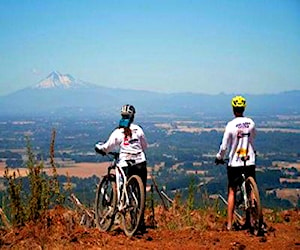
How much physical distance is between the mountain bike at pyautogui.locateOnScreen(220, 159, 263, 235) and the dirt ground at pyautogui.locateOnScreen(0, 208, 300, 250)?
0.56 feet

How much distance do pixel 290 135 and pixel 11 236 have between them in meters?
84.8

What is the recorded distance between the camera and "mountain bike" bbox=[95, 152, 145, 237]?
6.80 m

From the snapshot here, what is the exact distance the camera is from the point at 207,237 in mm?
6637

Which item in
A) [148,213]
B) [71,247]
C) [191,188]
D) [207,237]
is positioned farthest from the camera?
[148,213]

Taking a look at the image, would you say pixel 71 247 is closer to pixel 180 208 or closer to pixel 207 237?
pixel 207 237

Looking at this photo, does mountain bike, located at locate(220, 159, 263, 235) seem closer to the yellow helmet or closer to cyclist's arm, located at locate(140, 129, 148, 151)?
the yellow helmet

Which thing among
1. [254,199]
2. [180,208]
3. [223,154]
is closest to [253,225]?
[254,199]

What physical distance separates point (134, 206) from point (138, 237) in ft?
1.46

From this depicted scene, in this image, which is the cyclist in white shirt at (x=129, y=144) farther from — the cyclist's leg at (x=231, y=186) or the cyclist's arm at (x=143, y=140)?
the cyclist's leg at (x=231, y=186)

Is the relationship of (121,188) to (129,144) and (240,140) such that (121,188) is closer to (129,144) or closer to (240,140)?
(129,144)

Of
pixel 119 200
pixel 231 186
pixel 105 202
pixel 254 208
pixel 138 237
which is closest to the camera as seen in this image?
pixel 138 237

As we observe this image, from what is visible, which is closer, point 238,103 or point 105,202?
point 238,103

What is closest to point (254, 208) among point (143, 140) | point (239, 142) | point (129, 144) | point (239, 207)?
point (239, 207)

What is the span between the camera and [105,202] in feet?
24.7
